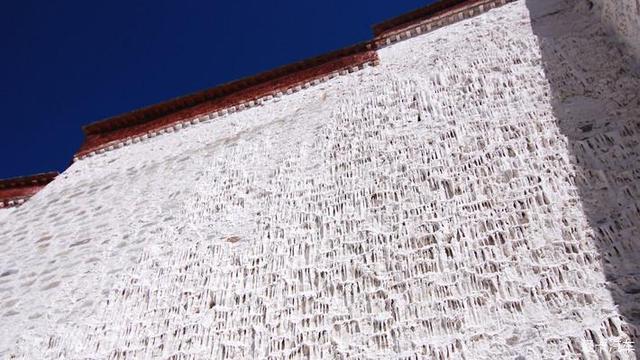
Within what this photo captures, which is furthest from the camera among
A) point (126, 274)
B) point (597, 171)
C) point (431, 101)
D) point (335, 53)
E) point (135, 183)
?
point (335, 53)

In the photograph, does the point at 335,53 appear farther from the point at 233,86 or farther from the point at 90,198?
the point at 90,198

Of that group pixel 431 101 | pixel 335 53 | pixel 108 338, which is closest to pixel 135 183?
pixel 108 338

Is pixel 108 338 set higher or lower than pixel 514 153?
lower

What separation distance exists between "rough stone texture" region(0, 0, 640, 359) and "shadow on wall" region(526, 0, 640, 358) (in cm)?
1

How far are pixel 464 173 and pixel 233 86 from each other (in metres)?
3.03

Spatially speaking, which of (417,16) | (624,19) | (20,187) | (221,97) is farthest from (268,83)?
(624,19)

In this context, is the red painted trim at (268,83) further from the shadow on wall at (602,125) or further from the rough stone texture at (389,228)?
the shadow on wall at (602,125)

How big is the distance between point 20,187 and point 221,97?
243cm

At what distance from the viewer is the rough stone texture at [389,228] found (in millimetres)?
2316

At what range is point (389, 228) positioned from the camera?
9.49 ft

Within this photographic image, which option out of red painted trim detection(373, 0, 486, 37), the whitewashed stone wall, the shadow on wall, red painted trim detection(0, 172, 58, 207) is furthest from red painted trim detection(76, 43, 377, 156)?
the whitewashed stone wall

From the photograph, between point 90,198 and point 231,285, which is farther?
point 90,198

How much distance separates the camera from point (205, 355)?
2.65 meters

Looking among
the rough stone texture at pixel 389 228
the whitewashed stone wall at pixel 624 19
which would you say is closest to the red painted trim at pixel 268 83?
the rough stone texture at pixel 389 228
